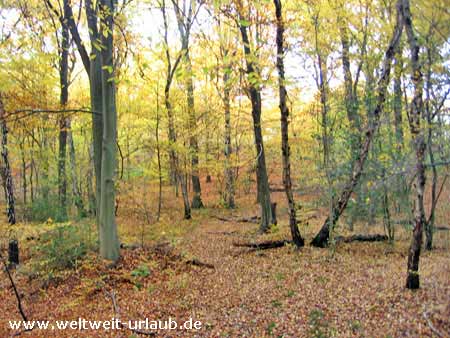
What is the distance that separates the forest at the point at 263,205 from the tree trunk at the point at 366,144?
0.03 m

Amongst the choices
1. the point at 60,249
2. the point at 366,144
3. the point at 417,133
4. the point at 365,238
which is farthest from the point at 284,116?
the point at 60,249

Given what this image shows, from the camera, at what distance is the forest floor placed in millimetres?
4531

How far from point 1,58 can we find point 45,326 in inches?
320

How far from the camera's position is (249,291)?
5.95m

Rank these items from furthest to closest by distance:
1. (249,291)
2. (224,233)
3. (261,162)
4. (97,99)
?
(224,233), (261,162), (97,99), (249,291)

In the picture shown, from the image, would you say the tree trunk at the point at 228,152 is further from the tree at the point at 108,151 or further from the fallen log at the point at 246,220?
the tree at the point at 108,151

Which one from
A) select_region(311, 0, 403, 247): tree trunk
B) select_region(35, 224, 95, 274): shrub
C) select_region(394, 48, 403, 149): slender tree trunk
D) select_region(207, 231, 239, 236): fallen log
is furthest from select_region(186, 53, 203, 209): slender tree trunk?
select_region(394, 48, 403, 149): slender tree trunk

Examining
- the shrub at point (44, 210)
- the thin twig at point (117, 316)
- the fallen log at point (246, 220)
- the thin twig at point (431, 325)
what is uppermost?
the shrub at point (44, 210)

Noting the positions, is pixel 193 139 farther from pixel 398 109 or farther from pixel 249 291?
pixel 249 291

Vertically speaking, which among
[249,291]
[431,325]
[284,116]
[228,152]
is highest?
[284,116]

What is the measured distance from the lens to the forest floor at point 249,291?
453cm

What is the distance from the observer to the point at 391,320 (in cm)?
432

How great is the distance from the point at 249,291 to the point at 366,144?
13.3 ft

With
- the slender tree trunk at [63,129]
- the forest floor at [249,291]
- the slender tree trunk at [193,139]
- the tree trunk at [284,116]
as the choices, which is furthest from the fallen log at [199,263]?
the slender tree trunk at [193,139]
